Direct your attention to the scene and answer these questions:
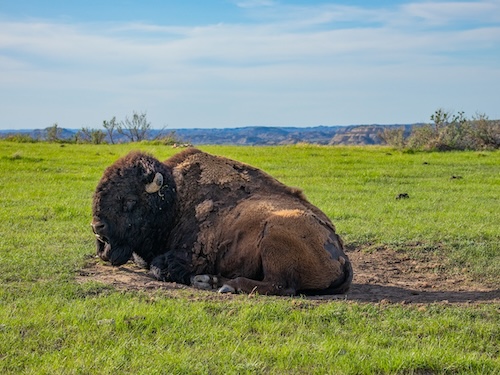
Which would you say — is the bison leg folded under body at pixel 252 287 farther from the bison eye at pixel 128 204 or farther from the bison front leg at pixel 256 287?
the bison eye at pixel 128 204

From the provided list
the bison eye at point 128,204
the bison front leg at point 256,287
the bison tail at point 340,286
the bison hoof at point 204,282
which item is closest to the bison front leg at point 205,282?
the bison hoof at point 204,282

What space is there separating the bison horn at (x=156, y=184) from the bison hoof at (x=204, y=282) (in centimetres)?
115

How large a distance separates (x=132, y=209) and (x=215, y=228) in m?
1.01

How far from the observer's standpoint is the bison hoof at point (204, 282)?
7457 millimetres

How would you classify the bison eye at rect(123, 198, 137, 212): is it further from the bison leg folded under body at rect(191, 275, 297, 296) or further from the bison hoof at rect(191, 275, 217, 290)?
the bison leg folded under body at rect(191, 275, 297, 296)

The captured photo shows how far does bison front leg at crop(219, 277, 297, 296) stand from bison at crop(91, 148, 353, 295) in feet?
0.03

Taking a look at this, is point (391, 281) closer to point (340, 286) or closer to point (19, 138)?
point (340, 286)

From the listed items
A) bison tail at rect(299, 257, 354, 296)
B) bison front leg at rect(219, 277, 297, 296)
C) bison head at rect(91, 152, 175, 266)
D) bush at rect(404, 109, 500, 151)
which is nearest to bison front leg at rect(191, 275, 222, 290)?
bison front leg at rect(219, 277, 297, 296)

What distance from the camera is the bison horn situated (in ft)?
25.8

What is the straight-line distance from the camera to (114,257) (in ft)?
25.8

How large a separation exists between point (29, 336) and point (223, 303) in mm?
1805

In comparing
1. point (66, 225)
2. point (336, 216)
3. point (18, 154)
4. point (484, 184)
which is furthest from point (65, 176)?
point (484, 184)

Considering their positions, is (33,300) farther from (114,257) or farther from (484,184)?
(484,184)

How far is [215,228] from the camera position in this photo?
777 cm
